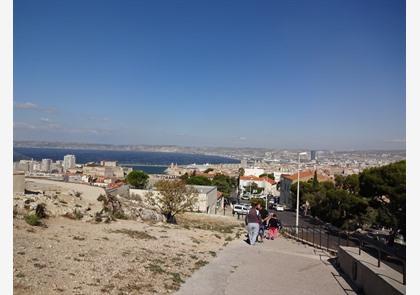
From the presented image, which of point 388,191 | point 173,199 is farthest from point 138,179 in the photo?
point 388,191

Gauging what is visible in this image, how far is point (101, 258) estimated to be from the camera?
7227 mm

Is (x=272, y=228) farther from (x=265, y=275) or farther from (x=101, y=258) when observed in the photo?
(x=101, y=258)

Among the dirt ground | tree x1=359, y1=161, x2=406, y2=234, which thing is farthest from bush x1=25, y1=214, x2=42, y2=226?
tree x1=359, y1=161, x2=406, y2=234

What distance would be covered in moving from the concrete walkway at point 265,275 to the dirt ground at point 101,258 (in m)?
0.33

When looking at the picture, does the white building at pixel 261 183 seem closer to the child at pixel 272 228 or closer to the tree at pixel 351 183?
the tree at pixel 351 183

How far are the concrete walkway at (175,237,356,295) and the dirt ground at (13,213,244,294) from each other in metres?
0.33

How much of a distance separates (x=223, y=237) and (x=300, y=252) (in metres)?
2.91

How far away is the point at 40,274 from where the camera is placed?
5.65 m

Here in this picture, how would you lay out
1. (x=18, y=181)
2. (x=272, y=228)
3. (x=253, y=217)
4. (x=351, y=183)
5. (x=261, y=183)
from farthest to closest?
(x=261, y=183), (x=351, y=183), (x=18, y=181), (x=272, y=228), (x=253, y=217)

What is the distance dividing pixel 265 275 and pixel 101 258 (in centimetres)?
304

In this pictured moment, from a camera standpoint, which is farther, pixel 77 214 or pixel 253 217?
pixel 77 214

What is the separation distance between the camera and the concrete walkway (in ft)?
20.3
